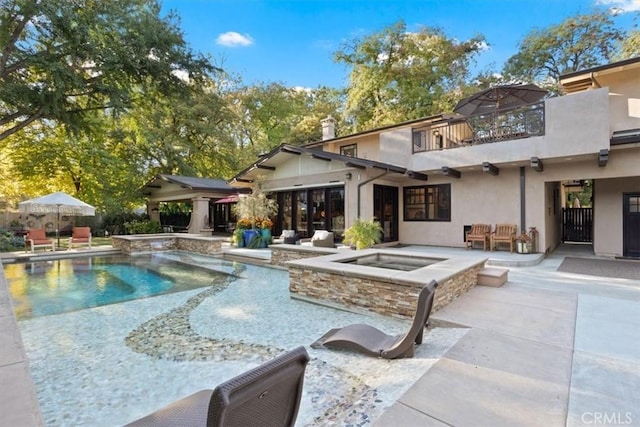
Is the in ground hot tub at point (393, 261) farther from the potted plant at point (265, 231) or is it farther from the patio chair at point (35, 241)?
the patio chair at point (35, 241)

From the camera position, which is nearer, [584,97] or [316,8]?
[584,97]

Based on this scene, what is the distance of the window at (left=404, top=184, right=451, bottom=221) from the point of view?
1342cm

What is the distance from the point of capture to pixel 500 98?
38.0 feet

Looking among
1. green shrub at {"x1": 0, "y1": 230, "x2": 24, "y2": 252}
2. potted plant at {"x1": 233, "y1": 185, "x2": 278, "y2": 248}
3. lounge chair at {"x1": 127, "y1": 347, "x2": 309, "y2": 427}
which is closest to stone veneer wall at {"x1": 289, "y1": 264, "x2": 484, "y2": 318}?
lounge chair at {"x1": 127, "y1": 347, "x2": 309, "y2": 427}

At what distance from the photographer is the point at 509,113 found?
11.2m

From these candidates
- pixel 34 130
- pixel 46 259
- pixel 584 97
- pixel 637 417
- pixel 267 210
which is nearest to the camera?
pixel 637 417

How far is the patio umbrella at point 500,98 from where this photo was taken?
11367mm

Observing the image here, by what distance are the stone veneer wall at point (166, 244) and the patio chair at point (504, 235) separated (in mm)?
10359

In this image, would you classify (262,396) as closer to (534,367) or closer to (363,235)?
(534,367)

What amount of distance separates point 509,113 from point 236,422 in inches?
494

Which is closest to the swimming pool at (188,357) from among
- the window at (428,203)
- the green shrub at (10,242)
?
the window at (428,203)

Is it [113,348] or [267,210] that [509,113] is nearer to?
[267,210]

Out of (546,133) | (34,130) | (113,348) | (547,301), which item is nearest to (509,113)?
(546,133)

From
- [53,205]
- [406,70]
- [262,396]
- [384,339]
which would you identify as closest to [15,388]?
[262,396]
